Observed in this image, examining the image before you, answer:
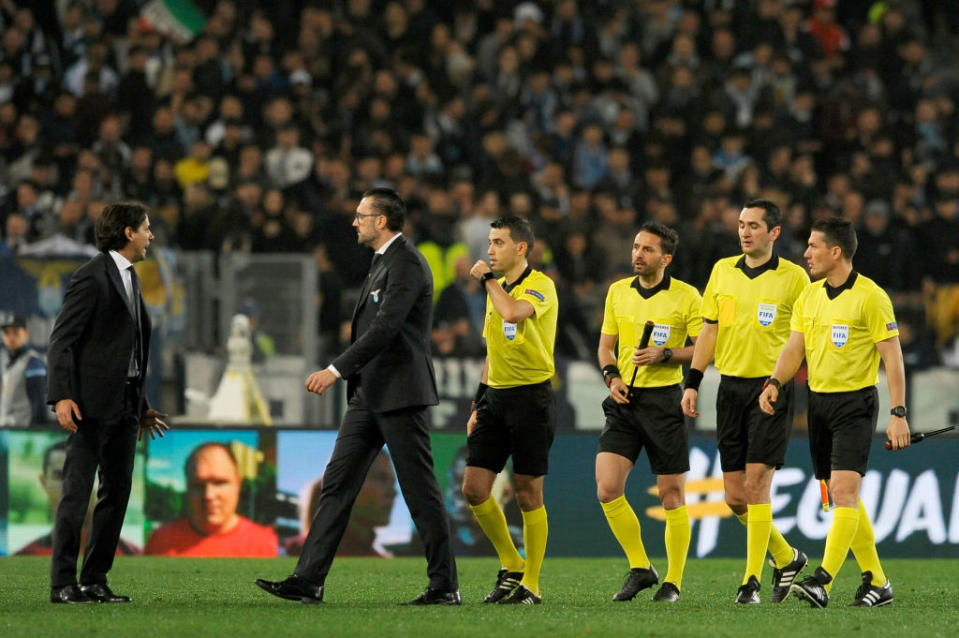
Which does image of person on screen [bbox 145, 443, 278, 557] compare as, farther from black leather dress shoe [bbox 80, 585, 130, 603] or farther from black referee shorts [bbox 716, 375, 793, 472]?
black referee shorts [bbox 716, 375, 793, 472]

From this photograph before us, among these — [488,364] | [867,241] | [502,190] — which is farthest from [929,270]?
[488,364]

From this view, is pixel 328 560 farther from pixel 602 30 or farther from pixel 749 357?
pixel 602 30

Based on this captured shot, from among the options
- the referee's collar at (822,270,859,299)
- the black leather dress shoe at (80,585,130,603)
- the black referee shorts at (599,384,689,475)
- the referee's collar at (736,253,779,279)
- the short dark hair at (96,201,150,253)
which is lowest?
the black leather dress shoe at (80,585,130,603)

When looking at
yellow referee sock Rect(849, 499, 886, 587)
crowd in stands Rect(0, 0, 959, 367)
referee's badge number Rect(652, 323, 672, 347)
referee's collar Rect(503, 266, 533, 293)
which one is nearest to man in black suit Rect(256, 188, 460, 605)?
referee's collar Rect(503, 266, 533, 293)

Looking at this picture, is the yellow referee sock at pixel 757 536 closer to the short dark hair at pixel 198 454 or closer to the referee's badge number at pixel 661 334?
the referee's badge number at pixel 661 334

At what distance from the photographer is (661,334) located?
372 inches

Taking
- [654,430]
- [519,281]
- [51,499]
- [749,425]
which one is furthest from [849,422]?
[51,499]

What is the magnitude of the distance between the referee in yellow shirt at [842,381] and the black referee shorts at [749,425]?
0.13 metres

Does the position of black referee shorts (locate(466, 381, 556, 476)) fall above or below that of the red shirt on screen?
above

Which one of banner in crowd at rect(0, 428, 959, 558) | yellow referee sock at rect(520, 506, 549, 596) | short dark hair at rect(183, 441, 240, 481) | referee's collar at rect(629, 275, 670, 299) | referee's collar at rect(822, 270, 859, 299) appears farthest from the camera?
short dark hair at rect(183, 441, 240, 481)

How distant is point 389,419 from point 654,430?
5.59ft

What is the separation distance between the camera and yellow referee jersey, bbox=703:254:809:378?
930 cm

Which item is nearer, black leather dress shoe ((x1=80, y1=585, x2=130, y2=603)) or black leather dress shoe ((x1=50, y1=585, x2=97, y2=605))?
black leather dress shoe ((x1=50, y1=585, x2=97, y2=605))

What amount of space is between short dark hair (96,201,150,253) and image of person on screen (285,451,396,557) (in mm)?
4771
